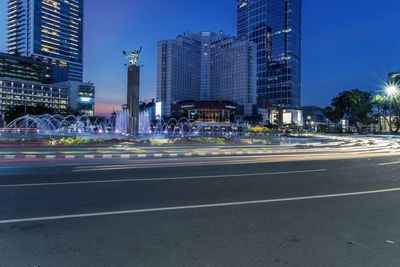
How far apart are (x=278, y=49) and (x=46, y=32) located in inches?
6480

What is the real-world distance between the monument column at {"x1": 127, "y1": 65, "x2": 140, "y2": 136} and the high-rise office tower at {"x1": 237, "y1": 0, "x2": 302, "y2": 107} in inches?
5613

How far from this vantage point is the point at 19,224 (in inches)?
165

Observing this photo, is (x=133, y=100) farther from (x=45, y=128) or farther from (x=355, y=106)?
(x=355, y=106)

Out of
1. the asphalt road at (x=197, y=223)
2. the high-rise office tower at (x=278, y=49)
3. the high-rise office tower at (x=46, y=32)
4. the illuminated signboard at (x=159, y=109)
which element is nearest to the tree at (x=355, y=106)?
the asphalt road at (x=197, y=223)

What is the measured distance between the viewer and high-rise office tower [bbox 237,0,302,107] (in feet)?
555

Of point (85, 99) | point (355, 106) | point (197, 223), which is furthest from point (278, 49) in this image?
point (197, 223)

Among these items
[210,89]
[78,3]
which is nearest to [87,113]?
[210,89]

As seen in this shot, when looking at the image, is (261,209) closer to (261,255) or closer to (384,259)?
(261,255)

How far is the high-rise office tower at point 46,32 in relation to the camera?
15300 centimetres

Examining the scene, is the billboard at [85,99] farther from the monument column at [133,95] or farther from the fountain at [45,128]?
the monument column at [133,95]

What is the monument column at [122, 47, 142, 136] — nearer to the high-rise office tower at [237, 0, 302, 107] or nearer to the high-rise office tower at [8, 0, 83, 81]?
the high-rise office tower at [237, 0, 302, 107]

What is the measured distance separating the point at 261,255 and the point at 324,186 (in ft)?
17.0

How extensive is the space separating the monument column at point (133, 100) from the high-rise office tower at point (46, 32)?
158 m

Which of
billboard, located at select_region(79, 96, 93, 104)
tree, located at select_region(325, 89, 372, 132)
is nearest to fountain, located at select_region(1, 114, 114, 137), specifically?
tree, located at select_region(325, 89, 372, 132)
